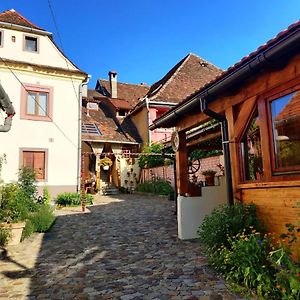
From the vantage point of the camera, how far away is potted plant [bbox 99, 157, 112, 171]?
63.9 ft

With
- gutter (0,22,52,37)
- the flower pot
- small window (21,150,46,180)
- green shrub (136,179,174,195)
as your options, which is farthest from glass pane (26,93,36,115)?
the flower pot

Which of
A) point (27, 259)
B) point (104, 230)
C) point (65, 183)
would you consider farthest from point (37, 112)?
point (27, 259)

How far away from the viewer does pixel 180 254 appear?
5.49m

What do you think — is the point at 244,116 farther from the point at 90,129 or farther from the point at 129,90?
the point at 129,90

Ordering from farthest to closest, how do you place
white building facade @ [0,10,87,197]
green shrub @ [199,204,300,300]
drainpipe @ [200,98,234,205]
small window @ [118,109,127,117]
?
1. small window @ [118,109,127,117]
2. white building facade @ [0,10,87,197]
3. drainpipe @ [200,98,234,205]
4. green shrub @ [199,204,300,300]

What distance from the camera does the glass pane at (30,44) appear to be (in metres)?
15.3

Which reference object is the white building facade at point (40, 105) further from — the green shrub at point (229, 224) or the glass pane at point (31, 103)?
the green shrub at point (229, 224)

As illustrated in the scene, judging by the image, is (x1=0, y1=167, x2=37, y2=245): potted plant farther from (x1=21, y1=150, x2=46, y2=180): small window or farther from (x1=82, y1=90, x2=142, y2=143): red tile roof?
(x1=82, y1=90, x2=142, y2=143): red tile roof

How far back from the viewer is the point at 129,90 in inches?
1093

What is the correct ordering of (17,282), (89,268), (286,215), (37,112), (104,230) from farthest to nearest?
1. (37,112)
2. (104,230)
3. (89,268)
4. (17,282)
5. (286,215)

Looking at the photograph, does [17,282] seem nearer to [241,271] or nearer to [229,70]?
[241,271]

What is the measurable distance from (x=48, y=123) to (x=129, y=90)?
13794mm

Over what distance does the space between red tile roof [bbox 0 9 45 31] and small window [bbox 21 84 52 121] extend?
3458mm

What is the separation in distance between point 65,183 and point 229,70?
40.6ft
